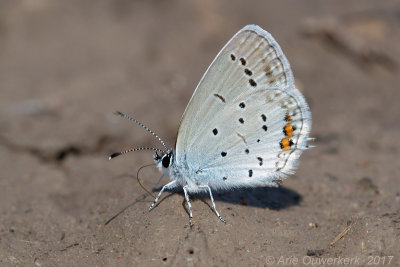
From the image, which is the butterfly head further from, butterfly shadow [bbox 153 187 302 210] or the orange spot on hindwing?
the orange spot on hindwing

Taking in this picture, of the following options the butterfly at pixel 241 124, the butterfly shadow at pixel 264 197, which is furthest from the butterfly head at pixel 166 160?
the butterfly shadow at pixel 264 197

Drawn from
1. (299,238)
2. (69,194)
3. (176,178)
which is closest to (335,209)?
(299,238)

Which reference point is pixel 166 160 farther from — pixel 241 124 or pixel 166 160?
pixel 241 124

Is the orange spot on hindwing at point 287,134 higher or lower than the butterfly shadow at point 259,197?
higher

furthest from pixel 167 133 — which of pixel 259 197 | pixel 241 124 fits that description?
pixel 241 124

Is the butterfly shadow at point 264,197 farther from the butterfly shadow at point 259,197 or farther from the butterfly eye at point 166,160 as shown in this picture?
the butterfly eye at point 166,160

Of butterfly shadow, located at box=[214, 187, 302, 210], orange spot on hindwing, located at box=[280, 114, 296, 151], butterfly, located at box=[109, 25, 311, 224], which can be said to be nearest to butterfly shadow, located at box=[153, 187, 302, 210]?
butterfly shadow, located at box=[214, 187, 302, 210]

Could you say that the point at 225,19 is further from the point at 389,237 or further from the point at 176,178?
the point at 389,237
